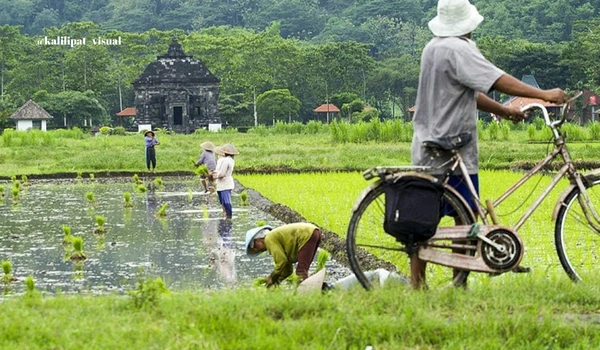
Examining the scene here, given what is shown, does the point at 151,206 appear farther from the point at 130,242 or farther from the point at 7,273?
the point at 7,273

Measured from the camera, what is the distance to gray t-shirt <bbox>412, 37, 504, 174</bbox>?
509 centimetres

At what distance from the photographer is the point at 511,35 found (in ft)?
281

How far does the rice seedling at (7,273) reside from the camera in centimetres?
764

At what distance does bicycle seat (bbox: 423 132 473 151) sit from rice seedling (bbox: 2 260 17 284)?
12.5 ft

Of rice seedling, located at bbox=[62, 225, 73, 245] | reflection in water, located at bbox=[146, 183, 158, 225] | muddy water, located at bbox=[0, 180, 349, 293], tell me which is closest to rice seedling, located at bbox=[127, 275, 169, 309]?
muddy water, located at bbox=[0, 180, 349, 293]

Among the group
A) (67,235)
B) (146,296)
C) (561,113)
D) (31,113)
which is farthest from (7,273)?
(31,113)

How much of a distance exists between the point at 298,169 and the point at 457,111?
1670 centimetres

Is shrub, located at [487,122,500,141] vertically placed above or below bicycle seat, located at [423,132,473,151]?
below

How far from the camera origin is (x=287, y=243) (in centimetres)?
675

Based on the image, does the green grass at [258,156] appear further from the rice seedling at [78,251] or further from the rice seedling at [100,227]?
the rice seedling at [78,251]

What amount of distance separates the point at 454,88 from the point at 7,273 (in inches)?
160

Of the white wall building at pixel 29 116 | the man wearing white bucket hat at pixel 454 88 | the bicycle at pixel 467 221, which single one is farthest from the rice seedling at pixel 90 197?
the white wall building at pixel 29 116

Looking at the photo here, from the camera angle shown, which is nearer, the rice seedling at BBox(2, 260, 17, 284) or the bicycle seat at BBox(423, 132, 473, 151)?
the bicycle seat at BBox(423, 132, 473, 151)

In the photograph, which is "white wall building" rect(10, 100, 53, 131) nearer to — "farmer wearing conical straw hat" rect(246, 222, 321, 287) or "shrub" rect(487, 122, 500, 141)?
"shrub" rect(487, 122, 500, 141)
